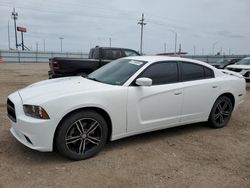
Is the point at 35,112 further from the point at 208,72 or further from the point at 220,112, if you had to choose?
the point at 220,112

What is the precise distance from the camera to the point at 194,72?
198 inches

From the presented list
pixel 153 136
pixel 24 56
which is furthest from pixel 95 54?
pixel 24 56

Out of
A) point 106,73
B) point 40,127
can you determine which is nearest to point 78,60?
point 106,73

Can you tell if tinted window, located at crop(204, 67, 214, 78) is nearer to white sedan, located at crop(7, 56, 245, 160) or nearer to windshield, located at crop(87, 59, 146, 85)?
white sedan, located at crop(7, 56, 245, 160)

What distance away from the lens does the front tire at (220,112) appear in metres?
5.30

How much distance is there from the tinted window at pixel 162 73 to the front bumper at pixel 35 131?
71.6 inches

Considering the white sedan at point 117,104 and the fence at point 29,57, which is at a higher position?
the fence at point 29,57

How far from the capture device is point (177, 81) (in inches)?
185

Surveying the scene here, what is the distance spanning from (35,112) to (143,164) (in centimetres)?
169

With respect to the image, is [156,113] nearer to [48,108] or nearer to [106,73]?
[106,73]

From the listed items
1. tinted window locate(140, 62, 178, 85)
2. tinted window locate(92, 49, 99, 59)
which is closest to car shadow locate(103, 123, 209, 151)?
tinted window locate(140, 62, 178, 85)

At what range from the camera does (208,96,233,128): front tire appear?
209 inches

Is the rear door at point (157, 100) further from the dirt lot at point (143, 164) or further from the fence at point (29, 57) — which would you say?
the fence at point (29, 57)

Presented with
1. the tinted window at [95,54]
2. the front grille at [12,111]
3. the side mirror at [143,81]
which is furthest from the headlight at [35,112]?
the tinted window at [95,54]
